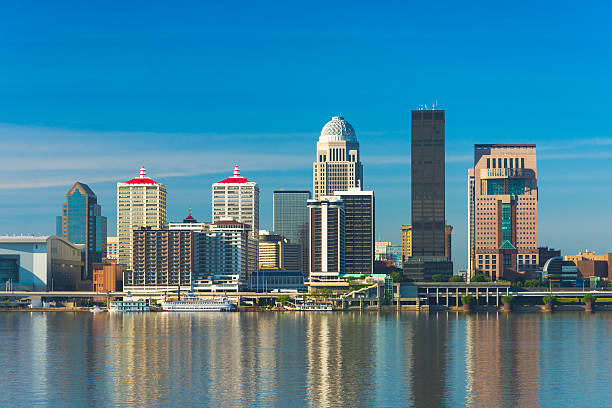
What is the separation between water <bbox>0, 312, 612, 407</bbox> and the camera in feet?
286

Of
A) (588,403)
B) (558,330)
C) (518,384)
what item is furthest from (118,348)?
(558,330)

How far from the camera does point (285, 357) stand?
395 feet

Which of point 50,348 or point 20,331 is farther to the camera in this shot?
point 20,331

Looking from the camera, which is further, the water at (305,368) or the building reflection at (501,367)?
the building reflection at (501,367)

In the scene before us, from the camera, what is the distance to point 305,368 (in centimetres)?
10862

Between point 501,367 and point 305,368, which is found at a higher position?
point 305,368

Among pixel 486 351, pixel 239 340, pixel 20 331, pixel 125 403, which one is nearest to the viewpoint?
pixel 125 403

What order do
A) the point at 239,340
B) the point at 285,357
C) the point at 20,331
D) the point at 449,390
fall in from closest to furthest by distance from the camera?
the point at 449,390, the point at 285,357, the point at 239,340, the point at 20,331

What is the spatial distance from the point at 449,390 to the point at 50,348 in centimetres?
6467

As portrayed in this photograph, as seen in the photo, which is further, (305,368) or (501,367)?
(501,367)

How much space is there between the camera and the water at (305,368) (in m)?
87.2

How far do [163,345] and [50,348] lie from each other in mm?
15979

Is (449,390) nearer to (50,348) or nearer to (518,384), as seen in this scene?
(518,384)

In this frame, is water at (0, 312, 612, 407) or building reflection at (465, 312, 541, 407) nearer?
water at (0, 312, 612, 407)
